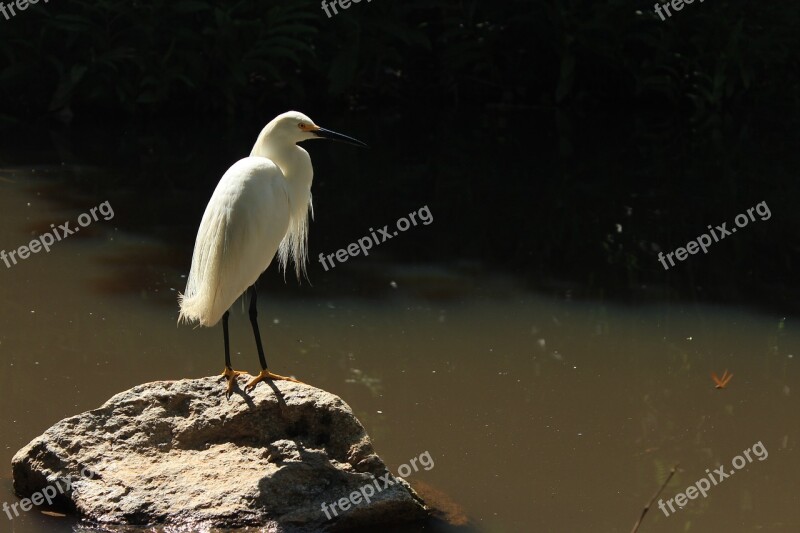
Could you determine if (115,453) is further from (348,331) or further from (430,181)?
(430,181)

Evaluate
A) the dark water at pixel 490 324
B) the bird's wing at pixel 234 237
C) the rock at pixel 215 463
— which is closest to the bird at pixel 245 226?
the bird's wing at pixel 234 237

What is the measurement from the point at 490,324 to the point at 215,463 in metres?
2.21

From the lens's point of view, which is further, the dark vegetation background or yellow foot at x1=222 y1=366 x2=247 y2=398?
the dark vegetation background

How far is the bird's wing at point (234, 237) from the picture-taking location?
4258mm

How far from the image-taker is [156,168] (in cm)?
919

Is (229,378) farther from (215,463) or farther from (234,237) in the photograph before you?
(234,237)

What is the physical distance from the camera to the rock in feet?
12.8

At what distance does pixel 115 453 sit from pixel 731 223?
17.3 ft

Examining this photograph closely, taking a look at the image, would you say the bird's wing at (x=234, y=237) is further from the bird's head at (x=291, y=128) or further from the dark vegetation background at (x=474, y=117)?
the dark vegetation background at (x=474, y=117)

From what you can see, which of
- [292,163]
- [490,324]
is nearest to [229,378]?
[292,163]

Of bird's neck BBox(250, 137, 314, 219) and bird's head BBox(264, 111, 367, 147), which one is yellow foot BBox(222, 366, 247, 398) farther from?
bird's head BBox(264, 111, 367, 147)

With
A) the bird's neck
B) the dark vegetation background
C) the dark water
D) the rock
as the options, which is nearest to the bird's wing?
the bird's neck

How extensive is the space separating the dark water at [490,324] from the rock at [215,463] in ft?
0.65

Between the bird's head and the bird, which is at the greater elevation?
the bird's head
